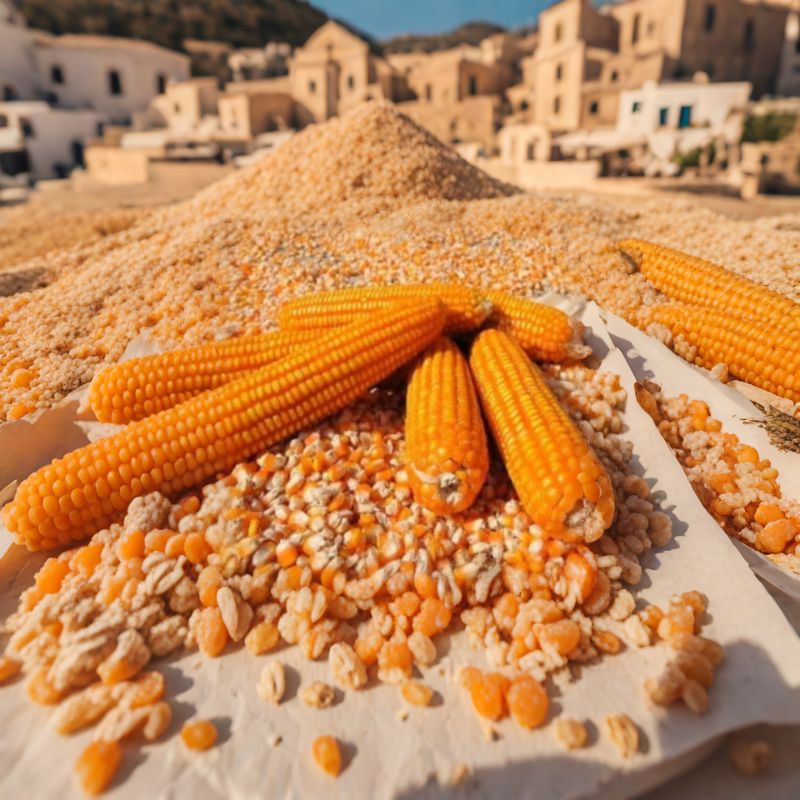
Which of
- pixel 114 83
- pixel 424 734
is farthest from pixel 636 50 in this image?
pixel 424 734

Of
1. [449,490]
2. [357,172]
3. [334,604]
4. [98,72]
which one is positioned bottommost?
[334,604]

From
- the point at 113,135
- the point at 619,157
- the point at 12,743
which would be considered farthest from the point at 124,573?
the point at 113,135

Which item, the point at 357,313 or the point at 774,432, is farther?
the point at 357,313

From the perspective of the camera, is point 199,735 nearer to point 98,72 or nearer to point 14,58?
point 98,72

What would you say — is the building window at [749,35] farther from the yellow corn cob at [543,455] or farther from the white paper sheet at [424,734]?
the white paper sheet at [424,734]

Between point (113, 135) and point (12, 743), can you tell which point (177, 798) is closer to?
point (12, 743)

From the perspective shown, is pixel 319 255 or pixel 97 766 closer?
pixel 97 766
